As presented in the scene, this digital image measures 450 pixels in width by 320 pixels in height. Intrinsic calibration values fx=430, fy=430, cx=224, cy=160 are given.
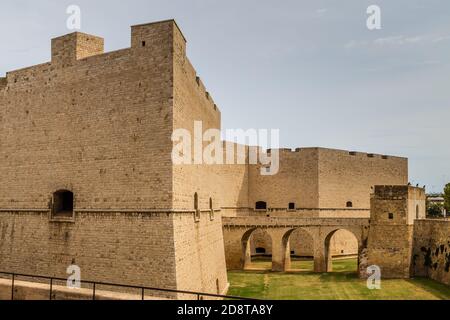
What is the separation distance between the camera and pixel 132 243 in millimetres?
12359

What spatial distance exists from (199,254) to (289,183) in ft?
64.2

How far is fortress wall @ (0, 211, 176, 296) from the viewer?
1200cm

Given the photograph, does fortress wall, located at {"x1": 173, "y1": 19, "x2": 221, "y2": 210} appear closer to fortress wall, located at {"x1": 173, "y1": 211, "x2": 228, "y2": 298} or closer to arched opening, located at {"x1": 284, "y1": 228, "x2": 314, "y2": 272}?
fortress wall, located at {"x1": 173, "y1": 211, "x2": 228, "y2": 298}

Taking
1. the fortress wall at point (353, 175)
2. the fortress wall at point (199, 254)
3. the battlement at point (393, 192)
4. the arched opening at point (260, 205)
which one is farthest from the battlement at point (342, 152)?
the fortress wall at point (199, 254)

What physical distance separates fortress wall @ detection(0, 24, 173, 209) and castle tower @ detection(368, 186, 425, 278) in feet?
49.8

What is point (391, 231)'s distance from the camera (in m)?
23.3

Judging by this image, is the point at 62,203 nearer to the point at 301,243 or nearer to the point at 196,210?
the point at 196,210

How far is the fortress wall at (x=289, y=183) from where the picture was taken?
108 ft

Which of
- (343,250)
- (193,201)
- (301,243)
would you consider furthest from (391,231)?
(193,201)

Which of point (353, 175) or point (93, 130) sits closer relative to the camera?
point (93, 130)

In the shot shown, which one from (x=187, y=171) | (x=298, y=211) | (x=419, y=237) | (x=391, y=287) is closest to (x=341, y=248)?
(x=298, y=211)

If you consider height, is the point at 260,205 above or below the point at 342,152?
below

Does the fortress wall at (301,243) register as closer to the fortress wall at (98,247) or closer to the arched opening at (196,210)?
the arched opening at (196,210)
